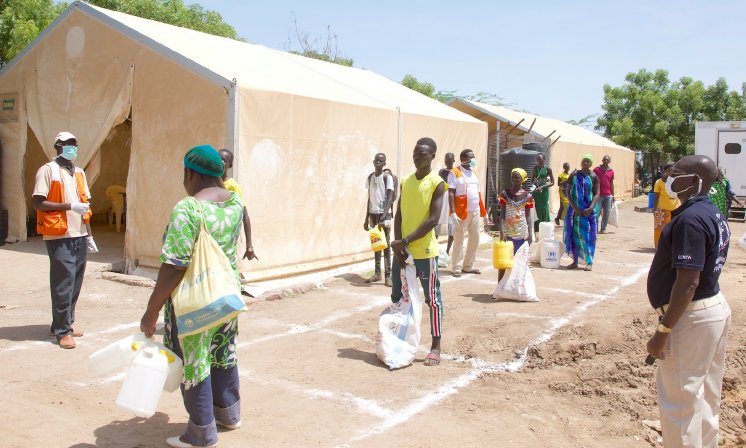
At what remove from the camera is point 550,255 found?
10.7m

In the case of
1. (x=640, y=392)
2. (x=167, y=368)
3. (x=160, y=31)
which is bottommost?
(x=640, y=392)

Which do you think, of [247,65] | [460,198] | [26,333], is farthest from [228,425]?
[247,65]

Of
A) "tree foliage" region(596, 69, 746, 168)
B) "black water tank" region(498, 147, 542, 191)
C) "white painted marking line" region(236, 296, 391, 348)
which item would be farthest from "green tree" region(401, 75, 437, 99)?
"white painted marking line" region(236, 296, 391, 348)

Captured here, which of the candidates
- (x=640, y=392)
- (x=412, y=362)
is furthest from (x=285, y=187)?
(x=640, y=392)

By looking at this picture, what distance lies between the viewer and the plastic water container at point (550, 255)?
10.7m

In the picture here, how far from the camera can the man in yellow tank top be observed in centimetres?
569

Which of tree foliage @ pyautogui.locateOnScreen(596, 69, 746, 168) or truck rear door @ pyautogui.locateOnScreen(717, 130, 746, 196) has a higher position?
tree foliage @ pyautogui.locateOnScreen(596, 69, 746, 168)

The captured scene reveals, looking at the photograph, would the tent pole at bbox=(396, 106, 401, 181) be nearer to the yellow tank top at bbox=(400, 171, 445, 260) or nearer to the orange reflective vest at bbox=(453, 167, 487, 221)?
the orange reflective vest at bbox=(453, 167, 487, 221)

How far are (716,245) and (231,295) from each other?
2566 millimetres

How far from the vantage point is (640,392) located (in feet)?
17.3

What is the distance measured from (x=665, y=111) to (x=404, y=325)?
2950 centimetres

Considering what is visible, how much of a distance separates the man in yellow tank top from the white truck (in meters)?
17.5

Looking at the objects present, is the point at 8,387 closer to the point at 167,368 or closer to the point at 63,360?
the point at 63,360

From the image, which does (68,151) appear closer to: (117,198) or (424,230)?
(424,230)
